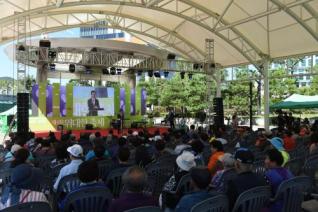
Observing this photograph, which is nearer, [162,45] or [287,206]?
[287,206]

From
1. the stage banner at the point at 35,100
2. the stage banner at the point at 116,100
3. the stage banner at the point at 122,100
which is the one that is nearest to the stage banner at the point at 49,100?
the stage banner at the point at 35,100

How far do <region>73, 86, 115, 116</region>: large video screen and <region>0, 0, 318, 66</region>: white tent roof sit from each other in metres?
4.04

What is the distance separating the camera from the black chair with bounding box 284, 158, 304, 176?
5086 mm

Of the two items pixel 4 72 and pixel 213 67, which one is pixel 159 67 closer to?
pixel 213 67

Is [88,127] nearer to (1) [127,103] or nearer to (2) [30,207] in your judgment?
(1) [127,103]

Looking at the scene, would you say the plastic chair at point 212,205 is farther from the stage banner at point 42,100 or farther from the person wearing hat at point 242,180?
the stage banner at point 42,100

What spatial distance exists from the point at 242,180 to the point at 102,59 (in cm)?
1763

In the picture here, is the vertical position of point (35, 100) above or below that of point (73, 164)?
above

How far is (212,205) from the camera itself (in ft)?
8.79

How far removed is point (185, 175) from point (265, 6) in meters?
14.5

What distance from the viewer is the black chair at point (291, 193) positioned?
11.1 ft

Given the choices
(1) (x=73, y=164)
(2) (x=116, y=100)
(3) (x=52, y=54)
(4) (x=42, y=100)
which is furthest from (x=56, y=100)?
(1) (x=73, y=164)

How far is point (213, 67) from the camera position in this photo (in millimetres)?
22266

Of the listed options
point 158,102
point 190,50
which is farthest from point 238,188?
point 158,102
